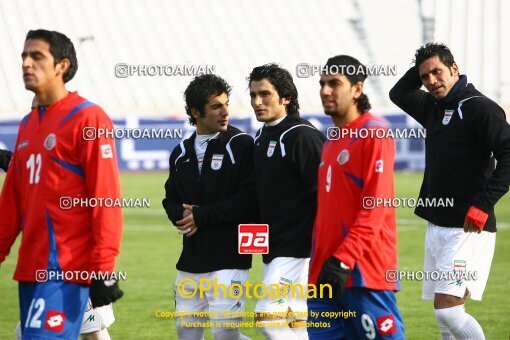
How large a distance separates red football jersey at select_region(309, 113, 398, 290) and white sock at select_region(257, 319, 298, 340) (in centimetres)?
86

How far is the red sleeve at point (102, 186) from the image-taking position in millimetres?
4609

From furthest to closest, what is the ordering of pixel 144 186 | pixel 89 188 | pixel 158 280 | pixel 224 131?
1. pixel 144 186
2. pixel 158 280
3. pixel 224 131
4. pixel 89 188

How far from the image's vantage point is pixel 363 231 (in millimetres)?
5152

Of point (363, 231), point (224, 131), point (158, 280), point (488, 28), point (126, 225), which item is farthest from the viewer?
point (488, 28)

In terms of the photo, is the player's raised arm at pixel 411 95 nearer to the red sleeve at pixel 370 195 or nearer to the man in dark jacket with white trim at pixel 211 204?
the man in dark jacket with white trim at pixel 211 204

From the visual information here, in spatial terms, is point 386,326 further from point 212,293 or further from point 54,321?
point 54,321

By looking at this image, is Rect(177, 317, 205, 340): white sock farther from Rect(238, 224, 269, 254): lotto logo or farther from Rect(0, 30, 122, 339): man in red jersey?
Rect(0, 30, 122, 339): man in red jersey

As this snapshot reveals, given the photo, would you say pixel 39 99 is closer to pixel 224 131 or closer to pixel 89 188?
pixel 89 188

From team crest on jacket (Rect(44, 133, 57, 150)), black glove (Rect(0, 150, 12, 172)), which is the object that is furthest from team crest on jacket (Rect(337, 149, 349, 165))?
black glove (Rect(0, 150, 12, 172))

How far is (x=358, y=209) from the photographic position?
5.35 meters

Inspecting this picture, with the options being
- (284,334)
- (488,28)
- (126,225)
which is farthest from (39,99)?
(488,28)

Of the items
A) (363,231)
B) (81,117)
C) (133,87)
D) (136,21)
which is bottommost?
(363,231)

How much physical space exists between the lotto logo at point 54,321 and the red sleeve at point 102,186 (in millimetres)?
299

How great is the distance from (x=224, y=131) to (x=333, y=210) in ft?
4.91
